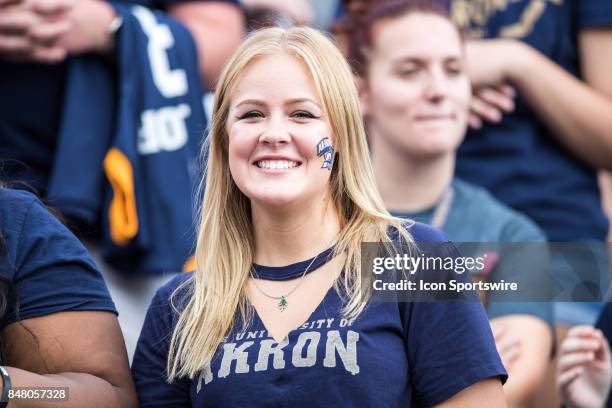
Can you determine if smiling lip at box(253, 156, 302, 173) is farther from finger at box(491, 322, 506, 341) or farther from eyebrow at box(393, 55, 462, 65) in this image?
eyebrow at box(393, 55, 462, 65)

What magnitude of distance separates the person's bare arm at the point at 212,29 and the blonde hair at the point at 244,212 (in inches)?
40.1

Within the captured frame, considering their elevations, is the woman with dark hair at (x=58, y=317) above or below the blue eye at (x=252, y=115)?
below

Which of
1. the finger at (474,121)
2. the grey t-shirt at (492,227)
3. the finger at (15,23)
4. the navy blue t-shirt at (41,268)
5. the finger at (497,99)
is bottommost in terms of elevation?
the grey t-shirt at (492,227)

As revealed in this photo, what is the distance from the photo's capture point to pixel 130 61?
132 inches

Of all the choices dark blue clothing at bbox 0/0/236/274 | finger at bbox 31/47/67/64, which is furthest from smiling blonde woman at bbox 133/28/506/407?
finger at bbox 31/47/67/64

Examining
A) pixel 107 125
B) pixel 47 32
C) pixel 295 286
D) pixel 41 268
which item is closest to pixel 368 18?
pixel 107 125

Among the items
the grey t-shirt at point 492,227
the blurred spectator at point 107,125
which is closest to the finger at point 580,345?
the grey t-shirt at point 492,227

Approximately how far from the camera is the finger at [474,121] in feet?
12.4

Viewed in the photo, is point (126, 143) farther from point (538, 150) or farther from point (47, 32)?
point (538, 150)

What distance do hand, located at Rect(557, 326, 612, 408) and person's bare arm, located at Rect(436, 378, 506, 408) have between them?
0.83m

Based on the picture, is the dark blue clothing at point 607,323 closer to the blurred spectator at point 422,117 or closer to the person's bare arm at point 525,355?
the person's bare arm at point 525,355

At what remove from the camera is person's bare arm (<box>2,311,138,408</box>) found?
226 centimetres

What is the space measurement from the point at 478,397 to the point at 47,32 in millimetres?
1796

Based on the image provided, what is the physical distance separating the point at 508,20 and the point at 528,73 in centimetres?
26
